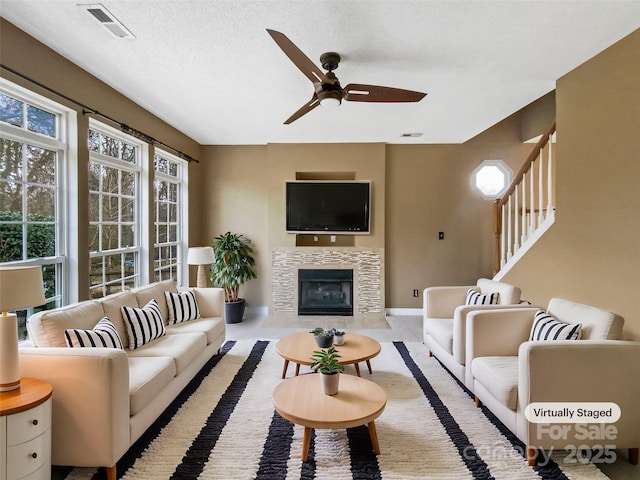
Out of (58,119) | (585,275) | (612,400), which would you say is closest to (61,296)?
(58,119)

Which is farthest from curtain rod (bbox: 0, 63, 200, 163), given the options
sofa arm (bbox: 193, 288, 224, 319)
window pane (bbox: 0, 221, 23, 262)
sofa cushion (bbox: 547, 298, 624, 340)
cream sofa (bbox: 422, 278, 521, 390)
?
sofa cushion (bbox: 547, 298, 624, 340)

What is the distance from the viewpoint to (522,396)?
1979 millimetres

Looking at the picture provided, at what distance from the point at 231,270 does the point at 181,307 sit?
5.84ft

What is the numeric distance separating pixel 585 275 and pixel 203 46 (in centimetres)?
355

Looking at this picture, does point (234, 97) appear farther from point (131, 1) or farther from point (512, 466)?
point (512, 466)

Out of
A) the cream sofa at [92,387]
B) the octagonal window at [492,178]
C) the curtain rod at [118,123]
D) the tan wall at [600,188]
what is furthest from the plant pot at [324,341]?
the octagonal window at [492,178]

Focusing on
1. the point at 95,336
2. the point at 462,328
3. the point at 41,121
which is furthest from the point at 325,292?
the point at 41,121

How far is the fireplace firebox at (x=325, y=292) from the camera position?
5414mm

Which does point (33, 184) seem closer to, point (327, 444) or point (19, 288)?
point (19, 288)

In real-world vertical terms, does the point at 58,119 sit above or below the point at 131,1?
below

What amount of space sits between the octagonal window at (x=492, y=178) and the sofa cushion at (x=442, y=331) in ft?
9.33

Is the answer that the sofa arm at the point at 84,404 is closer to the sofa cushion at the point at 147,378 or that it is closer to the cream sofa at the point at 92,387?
the cream sofa at the point at 92,387

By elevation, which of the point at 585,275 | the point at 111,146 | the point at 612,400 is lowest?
the point at 612,400

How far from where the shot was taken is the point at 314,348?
298 cm
